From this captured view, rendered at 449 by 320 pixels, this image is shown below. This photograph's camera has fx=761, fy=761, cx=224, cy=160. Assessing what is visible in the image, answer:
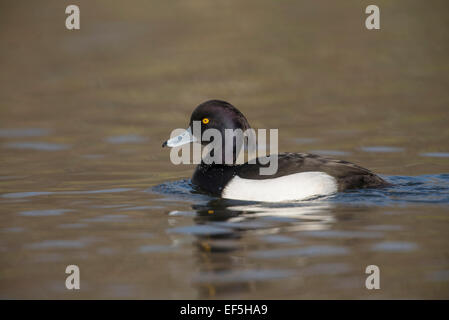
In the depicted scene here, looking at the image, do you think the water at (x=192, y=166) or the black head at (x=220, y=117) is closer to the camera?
the water at (x=192, y=166)

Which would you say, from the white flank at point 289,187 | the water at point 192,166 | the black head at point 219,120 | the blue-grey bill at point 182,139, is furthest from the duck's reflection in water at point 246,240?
the blue-grey bill at point 182,139

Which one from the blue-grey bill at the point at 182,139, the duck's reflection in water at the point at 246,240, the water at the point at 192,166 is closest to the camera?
the duck's reflection in water at the point at 246,240

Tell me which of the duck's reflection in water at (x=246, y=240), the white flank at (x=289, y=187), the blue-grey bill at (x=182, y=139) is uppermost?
the blue-grey bill at (x=182, y=139)

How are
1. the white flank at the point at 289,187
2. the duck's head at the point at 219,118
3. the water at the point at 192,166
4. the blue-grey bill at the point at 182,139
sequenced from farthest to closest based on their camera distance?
1. the blue-grey bill at the point at 182,139
2. the duck's head at the point at 219,118
3. the white flank at the point at 289,187
4. the water at the point at 192,166

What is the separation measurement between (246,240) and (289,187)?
5.19 feet

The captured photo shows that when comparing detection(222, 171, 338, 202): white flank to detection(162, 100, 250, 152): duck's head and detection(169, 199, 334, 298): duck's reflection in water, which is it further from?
detection(162, 100, 250, 152): duck's head

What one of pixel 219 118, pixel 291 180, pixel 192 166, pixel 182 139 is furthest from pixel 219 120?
pixel 192 166

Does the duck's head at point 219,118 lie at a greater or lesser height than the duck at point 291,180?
greater

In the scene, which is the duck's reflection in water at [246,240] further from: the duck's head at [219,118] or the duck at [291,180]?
the duck's head at [219,118]

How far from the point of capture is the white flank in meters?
8.14

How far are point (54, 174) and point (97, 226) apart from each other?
313 cm

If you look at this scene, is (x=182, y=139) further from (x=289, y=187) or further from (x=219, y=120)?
(x=289, y=187)

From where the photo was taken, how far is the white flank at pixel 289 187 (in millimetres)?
8141

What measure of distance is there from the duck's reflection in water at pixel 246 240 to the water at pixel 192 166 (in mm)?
22
